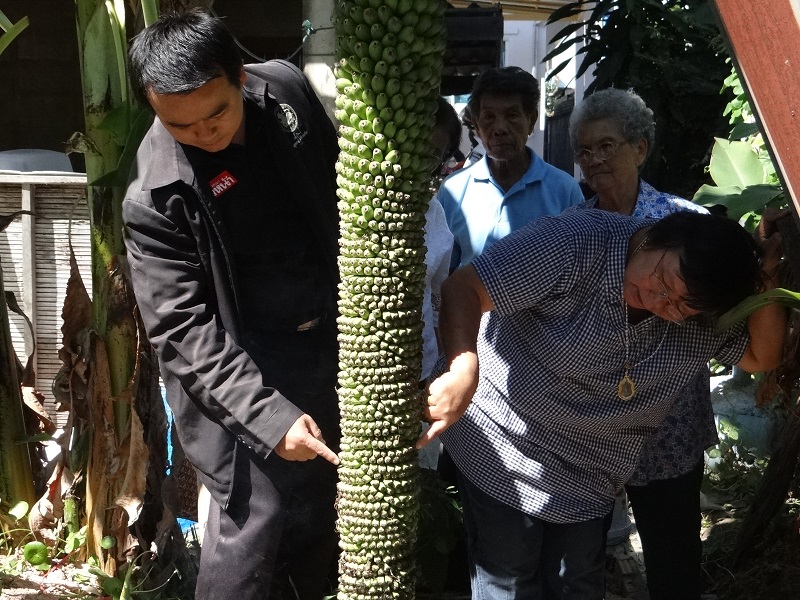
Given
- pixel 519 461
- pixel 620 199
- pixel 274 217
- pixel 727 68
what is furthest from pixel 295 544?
pixel 727 68

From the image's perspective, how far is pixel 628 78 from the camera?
246 inches

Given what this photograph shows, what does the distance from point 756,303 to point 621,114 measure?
1624mm

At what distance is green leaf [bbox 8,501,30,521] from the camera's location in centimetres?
367

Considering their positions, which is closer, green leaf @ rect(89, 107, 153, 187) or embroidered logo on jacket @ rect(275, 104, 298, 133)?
embroidered logo on jacket @ rect(275, 104, 298, 133)

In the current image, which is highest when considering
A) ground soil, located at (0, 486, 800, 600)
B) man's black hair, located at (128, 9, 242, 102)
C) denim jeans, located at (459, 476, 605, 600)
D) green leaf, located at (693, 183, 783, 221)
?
man's black hair, located at (128, 9, 242, 102)

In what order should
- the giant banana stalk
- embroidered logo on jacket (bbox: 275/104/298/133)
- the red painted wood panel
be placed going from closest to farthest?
the red painted wood panel
the giant banana stalk
embroidered logo on jacket (bbox: 275/104/298/133)

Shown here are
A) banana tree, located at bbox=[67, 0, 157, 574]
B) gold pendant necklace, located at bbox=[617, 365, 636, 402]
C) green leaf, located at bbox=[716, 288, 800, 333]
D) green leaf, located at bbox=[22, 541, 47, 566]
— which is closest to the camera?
green leaf, located at bbox=[716, 288, 800, 333]

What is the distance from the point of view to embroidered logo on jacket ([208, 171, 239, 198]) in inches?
97.3

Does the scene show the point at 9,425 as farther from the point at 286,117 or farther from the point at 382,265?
the point at 382,265

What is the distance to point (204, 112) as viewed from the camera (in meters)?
2.25

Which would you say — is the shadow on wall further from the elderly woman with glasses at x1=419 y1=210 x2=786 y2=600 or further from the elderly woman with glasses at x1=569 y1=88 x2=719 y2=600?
the elderly woman with glasses at x1=419 y1=210 x2=786 y2=600

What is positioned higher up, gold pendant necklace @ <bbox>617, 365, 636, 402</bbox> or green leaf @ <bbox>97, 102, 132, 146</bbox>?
green leaf @ <bbox>97, 102, 132, 146</bbox>

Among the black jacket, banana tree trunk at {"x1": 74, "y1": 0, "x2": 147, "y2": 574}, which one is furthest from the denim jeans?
banana tree trunk at {"x1": 74, "y1": 0, "x2": 147, "y2": 574}

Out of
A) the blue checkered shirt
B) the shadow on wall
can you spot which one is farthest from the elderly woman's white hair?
the shadow on wall
